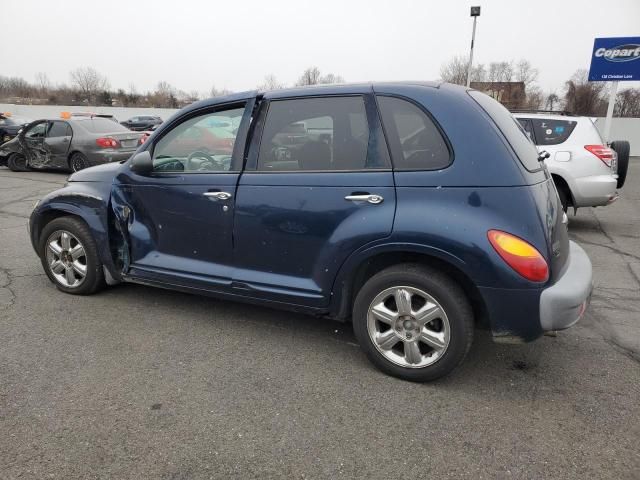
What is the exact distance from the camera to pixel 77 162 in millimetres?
11727

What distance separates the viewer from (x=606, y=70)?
15.5 meters

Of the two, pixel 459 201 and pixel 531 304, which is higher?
pixel 459 201

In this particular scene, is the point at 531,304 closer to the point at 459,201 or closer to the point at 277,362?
the point at 459,201

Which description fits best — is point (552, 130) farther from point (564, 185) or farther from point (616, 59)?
point (616, 59)

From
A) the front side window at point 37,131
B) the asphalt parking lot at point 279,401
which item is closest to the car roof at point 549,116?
the asphalt parking lot at point 279,401

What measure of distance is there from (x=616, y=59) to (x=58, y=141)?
659 inches

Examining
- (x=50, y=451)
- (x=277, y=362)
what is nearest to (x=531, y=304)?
(x=277, y=362)

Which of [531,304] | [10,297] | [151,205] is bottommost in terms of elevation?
[10,297]

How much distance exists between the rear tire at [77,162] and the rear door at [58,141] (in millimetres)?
230

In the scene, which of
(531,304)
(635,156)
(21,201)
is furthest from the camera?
(635,156)

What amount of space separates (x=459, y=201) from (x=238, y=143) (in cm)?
166

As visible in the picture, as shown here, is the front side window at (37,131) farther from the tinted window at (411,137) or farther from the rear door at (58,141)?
the tinted window at (411,137)

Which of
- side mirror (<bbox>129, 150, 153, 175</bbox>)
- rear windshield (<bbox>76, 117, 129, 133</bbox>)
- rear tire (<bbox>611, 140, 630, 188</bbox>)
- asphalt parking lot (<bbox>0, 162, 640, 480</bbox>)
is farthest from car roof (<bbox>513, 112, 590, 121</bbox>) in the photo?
rear windshield (<bbox>76, 117, 129, 133</bbox>)

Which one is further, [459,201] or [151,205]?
[151,205]
